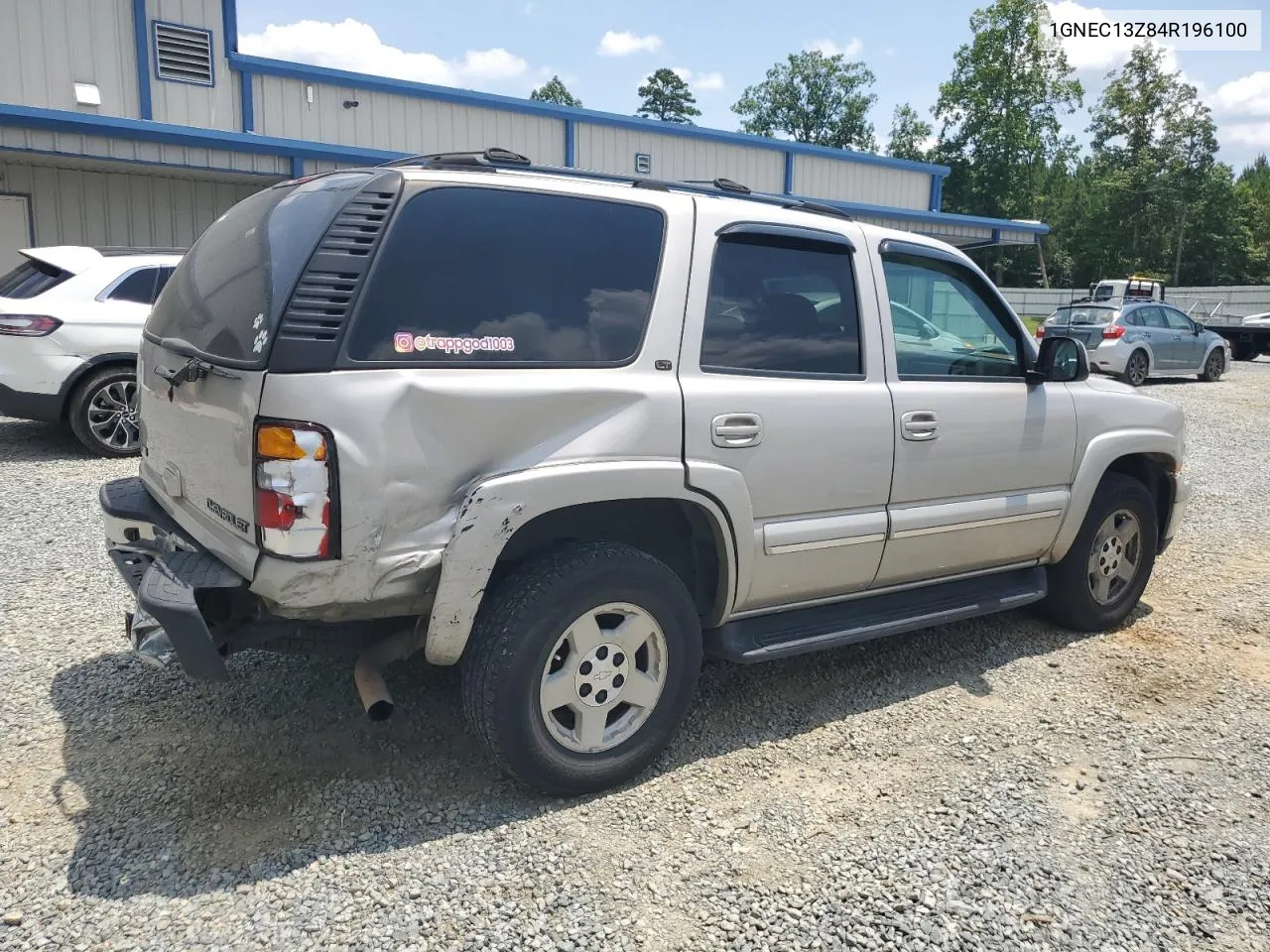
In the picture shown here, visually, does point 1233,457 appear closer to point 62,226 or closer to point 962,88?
point 62,226

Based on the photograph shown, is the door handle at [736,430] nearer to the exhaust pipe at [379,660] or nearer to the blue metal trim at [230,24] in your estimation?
the exhaust pipe at [379,660]

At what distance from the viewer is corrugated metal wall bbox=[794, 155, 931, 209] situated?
20433 millimetres

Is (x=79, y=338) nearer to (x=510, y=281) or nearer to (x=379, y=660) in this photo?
(x=379, y=660)

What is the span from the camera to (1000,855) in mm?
2928

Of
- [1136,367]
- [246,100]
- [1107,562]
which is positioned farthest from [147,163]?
[1136,367]

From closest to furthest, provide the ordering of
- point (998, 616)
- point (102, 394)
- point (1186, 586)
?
1. point (998, 616)
2. point (1186, 586)
3. point (102, 394)

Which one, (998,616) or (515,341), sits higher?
(515,341)

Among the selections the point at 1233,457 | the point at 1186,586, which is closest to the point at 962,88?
the point at 1233,457

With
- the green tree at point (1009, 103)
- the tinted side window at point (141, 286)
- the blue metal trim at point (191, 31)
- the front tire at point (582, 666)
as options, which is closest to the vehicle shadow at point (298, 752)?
the front tire at point (582, 666)

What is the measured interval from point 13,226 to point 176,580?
12.2 meters

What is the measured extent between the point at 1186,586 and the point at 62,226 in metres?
13.4

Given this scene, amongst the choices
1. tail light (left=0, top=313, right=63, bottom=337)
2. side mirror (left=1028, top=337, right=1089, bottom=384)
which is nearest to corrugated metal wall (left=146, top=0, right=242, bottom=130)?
tail light (left=0, top=313, right=63, bottom=337)

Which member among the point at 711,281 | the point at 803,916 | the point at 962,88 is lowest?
the point at 803,916

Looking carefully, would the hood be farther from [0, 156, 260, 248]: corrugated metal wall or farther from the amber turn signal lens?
the amber turn signal lens
